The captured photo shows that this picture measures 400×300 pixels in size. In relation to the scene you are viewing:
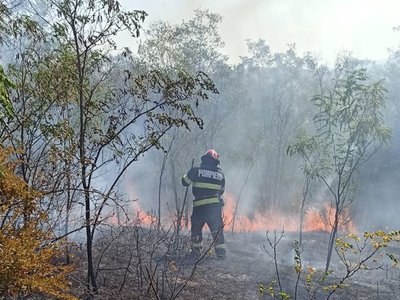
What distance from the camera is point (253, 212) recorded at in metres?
28.2

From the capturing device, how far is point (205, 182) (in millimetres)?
10547

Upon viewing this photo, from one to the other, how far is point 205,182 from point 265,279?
2841 mm

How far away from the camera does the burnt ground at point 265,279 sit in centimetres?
769

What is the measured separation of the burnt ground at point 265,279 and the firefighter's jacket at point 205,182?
148 centimetres

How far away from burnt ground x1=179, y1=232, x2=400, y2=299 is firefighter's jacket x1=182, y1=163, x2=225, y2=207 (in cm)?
148

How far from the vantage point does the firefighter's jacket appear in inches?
412

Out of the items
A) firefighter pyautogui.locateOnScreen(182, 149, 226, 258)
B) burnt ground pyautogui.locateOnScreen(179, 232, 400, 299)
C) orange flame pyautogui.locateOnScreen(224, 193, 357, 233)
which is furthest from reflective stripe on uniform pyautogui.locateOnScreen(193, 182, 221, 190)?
orange flame pyautogui.locateOnScreen(224, 193, 357, 233)

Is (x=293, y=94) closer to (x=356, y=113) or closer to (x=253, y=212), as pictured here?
(x=253, y=212)

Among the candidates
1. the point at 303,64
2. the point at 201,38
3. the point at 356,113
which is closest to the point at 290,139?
the point at 303,64

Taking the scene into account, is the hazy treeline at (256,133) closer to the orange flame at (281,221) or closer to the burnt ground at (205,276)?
the orange flame at (281,221)

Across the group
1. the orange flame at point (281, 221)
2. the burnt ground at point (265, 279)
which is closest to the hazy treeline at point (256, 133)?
the orange flame at point (281, 221)

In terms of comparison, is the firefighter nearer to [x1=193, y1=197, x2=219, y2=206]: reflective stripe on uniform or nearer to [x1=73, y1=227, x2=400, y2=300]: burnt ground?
[x1=193, y1=197, x2=219, y2=206]: reflective stripe on uniform

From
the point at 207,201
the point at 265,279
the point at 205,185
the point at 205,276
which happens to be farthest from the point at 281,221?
the point at 205,276

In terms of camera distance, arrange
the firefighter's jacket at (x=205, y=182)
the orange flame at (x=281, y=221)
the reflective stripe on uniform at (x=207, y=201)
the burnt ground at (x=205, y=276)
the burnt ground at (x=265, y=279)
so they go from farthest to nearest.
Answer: the orange flame at (x=281, y=221) < the reflective stripe on uniform at (x=207, y=201) < the firefighter's jacket at (x=205, y=182) < the burnt ground at (x=265, y=279) < the burnt ground at (x=205, y=276)
